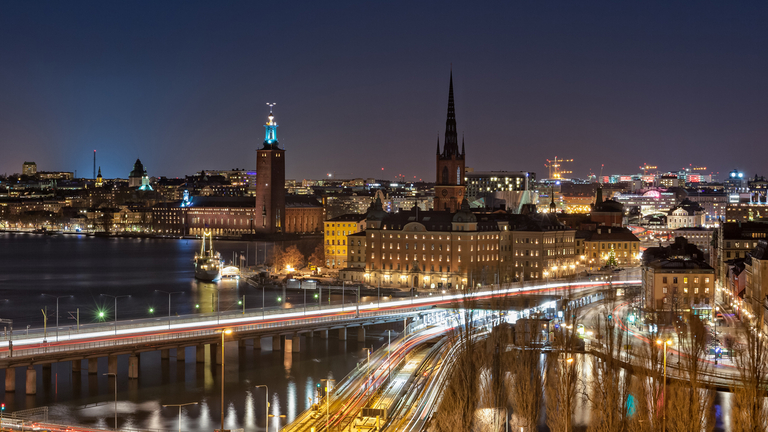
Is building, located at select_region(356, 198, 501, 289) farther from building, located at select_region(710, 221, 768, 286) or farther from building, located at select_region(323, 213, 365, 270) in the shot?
building, located at select_region(710, 221, 768, 286)

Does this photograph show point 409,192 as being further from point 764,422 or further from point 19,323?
point 764,422

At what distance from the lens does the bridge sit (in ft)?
64.1

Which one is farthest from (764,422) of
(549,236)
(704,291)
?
(549,236)

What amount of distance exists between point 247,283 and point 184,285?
9.01 ft

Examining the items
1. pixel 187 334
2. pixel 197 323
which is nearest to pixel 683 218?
pixel 197 323

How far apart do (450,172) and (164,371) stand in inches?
1135

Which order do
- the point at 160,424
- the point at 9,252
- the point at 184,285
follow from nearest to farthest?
the point at 160,424
the point at 184,285
the point at 9,252

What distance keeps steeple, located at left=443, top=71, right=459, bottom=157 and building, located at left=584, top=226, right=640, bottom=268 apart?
26.4ft

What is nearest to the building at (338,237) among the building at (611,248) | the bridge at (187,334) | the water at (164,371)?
the water at (164,371)

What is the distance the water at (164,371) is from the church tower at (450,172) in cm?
1238

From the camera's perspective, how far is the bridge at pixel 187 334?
64.1ft

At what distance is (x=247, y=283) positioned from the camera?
41156 millimetres

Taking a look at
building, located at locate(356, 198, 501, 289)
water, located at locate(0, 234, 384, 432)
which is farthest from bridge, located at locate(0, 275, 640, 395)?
building, located at locate(356, 198, 501, 289)

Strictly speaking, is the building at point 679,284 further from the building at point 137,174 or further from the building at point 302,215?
the building at point 137,174
